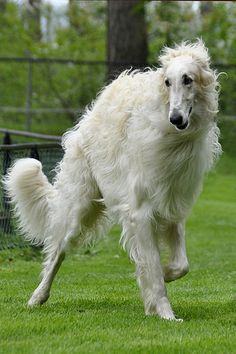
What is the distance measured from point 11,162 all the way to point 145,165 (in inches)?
153

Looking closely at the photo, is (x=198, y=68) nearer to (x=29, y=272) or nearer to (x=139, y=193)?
(x=139, y=193)

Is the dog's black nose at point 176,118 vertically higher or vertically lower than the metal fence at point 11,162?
higher

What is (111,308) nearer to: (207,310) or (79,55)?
(207,310)

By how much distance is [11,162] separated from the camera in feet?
36.4

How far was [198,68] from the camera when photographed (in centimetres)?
720

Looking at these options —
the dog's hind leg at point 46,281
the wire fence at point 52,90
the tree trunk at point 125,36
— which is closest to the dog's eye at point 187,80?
the dog's hind leg at point 46,281

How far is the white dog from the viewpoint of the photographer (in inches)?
284

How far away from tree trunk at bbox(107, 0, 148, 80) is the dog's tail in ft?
39.5

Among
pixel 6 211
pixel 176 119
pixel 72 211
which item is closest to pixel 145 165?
pixel 176 119

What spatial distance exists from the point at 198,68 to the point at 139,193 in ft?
3.43

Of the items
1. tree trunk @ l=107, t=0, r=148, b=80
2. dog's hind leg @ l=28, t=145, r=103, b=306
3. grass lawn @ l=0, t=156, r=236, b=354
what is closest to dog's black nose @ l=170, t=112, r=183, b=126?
grass lawn @ l=0, t=156, r=236, b=354

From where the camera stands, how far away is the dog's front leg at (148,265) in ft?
24.0

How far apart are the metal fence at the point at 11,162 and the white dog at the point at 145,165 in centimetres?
246

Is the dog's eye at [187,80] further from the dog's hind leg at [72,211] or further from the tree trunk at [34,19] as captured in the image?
the tree trunk at [34,19]
